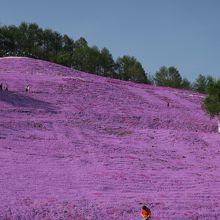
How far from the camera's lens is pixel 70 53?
405 ft

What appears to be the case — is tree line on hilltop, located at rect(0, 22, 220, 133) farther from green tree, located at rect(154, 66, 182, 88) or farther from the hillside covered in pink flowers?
the hillside covered in pink flowers

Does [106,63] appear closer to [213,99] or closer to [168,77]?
[168,77]

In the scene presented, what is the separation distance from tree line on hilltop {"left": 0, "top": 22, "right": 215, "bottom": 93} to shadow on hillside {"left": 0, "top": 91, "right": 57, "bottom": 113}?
194 ft

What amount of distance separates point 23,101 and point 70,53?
231ft

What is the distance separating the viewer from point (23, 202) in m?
25.7

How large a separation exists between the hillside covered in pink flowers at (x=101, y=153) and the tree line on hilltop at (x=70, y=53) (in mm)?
50102

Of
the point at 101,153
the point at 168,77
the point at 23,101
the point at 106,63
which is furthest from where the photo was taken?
the point at 168,77

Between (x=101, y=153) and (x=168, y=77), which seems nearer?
(x=101, y=153)

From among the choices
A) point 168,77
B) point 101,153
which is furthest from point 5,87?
point 168,77

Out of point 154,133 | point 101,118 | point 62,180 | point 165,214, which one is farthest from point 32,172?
point 101,118

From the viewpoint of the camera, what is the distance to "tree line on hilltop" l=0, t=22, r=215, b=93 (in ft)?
386

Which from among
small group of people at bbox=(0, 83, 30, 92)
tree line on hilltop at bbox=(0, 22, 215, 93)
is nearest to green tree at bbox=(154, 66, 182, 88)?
tree line on hilltop at bbox=(0, 22, 215, 93)

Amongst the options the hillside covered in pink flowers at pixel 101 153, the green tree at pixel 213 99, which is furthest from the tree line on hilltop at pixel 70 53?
the green tree at pixel 213 99

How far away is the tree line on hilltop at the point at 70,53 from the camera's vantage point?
386 ft
